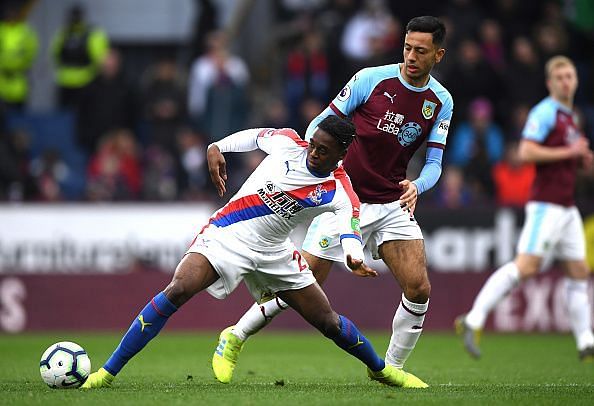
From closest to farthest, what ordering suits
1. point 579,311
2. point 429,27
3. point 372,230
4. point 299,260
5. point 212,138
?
1. point 299,260
2. point 429,27
3. point 372,230
4. point 579,311
5. point 212,138

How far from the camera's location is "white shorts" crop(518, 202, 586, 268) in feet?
38.7

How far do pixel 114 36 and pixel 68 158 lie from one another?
3.58 m

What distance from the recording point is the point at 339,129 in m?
7.92

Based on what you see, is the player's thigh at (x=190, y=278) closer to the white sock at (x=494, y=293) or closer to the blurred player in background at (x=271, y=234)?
the blurred player in background at (x=271, y=234)

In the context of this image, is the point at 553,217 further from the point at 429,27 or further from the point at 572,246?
the point at 429,27

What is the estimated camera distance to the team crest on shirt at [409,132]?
898 centimetres

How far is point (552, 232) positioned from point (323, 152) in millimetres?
4516

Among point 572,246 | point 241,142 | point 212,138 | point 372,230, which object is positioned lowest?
point 212,138

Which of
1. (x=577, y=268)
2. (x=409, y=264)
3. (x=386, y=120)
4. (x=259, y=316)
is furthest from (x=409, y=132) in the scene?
(x=577, y=268)

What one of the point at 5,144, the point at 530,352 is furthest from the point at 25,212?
the point at 530,352

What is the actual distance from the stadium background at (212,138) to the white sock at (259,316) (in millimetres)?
6622

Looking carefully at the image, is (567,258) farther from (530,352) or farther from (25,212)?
(25,212)

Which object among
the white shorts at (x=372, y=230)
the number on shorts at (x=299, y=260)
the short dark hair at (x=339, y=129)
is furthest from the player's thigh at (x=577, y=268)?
the short dark hair at (x=339, y=129)

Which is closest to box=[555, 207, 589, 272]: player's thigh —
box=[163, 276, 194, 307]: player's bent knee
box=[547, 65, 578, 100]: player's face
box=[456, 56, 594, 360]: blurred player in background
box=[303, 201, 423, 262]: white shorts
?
box=[456, 56, 594, 360]: blurred player in background
